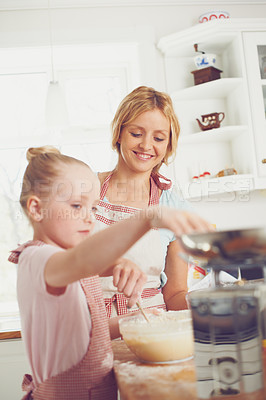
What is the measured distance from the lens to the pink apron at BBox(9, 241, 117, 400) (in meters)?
0.85

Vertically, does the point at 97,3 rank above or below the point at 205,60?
above

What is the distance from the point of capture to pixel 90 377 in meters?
0.87

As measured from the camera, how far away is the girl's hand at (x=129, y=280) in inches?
41.6

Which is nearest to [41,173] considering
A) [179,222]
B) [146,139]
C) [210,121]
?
[179,222]

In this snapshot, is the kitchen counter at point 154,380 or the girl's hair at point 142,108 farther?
the girl's hair at point 142,108

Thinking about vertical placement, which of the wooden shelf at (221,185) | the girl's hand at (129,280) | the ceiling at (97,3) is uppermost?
the ceiling at (97,3)

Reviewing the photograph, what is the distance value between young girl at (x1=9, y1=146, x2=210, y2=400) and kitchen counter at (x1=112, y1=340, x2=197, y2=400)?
6cm

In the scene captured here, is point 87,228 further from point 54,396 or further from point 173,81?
point 173,81

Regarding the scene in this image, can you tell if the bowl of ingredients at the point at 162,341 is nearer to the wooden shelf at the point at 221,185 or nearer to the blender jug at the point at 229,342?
the blender jug at the point at 229,342

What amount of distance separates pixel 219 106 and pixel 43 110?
1.25m

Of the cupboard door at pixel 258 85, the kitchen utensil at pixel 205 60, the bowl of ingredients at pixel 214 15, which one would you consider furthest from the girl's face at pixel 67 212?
the bowl of ingredients at pixel 214 15

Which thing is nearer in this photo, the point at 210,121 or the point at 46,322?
the point at 46,322

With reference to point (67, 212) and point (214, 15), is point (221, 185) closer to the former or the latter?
point (214, 15)

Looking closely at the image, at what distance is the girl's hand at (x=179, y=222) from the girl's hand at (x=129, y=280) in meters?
0.35
